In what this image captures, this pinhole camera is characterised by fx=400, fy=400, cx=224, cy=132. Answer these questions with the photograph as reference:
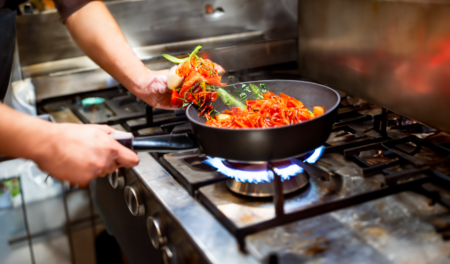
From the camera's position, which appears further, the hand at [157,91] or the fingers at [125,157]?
the hand at [157,91]

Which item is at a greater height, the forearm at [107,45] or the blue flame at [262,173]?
the forearm at [107,45]

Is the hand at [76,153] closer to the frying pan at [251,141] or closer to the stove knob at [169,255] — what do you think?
the frying pan at [251,141]

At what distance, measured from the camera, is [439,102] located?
43.3 inches

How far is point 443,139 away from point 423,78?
19 cm

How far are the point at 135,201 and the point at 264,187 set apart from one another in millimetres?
364

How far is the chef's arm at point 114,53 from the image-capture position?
49.9 inches

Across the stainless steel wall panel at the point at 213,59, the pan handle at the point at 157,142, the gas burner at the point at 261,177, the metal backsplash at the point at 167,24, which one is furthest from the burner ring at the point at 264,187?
the metal backsplash at the point at 167,24

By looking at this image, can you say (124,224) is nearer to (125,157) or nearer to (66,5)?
(125,157)

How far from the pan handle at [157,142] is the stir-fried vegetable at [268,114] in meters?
0.11

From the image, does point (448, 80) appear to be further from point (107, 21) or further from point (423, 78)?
point (107, 21)

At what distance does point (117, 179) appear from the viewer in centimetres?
115

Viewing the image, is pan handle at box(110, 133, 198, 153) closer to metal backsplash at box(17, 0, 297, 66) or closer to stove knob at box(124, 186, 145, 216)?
stove knob at box(124, 186, 145, 216)

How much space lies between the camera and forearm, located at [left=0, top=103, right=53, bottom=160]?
0.79m

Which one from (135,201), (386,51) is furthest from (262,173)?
(386,51)
